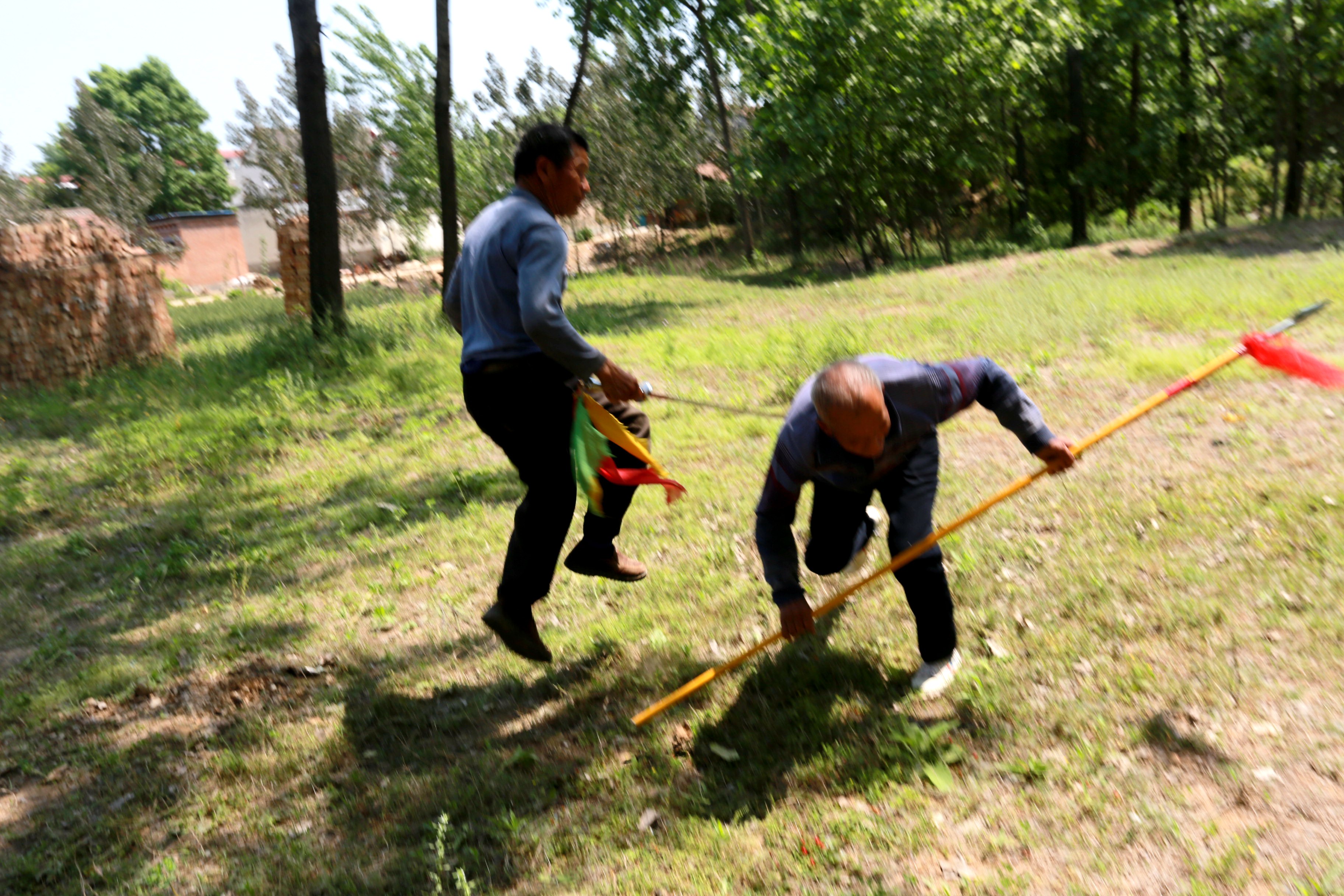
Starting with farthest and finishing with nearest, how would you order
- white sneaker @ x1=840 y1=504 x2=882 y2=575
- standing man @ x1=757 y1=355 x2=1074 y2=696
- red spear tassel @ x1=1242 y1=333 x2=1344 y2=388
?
white sneaker @ x1=840 y1=504 x2=882 y2=575 → red spear tassel @ x1=1242 y1=333 x2=1344 y2=388 → standing man @ x1=757 y1=355 x2=1074 y2=696

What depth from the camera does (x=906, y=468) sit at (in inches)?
150

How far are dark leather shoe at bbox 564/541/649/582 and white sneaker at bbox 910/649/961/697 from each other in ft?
4.18

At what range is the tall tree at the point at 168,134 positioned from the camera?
61375 millimetres

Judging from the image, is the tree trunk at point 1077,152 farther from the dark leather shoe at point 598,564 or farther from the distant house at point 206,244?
the distant house at point 206,244

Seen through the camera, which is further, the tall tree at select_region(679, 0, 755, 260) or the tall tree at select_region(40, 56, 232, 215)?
the tall tree at select_region(40, 56, 232, 215)

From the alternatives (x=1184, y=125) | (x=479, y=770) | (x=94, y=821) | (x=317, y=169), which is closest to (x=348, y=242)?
(x=317, y=169)

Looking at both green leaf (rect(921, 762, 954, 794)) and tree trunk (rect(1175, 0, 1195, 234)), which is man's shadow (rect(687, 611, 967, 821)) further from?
tree trunk (rect(1175, 0, 1195, 234))

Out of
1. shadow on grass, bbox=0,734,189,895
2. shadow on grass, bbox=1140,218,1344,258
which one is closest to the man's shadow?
shadow on grass, bbox=0,734,189,895

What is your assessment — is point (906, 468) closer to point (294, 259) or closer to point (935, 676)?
point (935, 676)

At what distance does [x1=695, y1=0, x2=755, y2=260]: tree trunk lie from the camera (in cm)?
2256

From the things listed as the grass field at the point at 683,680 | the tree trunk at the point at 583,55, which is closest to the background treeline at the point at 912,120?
the tree trunk at the point at 583,55

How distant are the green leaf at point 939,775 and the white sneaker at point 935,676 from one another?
0.42 meters

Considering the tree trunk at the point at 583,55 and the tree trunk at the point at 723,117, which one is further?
the tree trunk at the point at 723,117

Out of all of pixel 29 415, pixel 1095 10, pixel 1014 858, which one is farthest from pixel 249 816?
pixel 1095 10
